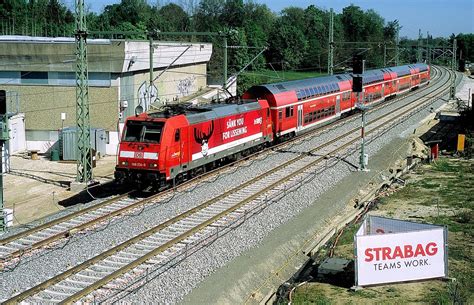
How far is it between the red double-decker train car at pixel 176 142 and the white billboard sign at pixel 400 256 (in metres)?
10.1

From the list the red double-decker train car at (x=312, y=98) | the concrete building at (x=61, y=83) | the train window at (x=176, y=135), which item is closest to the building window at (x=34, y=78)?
the concrete building at (x=61, y=83)

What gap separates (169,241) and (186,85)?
3653 centimetres

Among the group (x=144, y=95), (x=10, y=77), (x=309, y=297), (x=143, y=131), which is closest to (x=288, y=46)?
(x=144, y=95)

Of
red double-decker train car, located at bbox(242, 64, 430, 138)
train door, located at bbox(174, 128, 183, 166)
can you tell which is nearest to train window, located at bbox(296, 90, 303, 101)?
red double-decker train car, located at bbox(242, 64, 430, 138)

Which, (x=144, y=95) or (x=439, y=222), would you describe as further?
(x=144, y=95)

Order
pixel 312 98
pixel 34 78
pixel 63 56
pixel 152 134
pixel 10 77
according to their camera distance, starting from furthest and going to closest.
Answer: pixel 312 98, pixel 10 77, pixel 34 78, pixel 63 56, pixel 152 134

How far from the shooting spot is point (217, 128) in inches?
1100

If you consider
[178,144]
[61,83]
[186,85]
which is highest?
[61,83]

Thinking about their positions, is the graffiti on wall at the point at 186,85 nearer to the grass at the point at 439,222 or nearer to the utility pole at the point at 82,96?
the utility pole at the point at 82,96

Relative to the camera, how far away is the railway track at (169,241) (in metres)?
14.9

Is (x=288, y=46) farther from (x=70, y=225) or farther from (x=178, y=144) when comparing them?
(x=70, y=225)

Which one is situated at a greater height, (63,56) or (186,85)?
(63,56)

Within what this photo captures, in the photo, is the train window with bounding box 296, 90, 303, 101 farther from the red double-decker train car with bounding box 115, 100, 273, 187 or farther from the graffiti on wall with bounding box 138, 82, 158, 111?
the graffiti on wall with bounding box 138, 82, 158, 111

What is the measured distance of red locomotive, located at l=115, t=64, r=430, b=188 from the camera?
24.0 m
